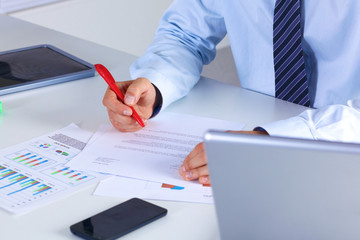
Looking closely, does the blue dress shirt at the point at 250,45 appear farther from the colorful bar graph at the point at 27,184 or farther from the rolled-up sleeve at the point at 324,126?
the colorful bar graph at the point at 27,184

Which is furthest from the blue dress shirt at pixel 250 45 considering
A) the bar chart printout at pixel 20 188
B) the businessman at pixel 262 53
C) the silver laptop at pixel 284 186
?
the silver laptop at pixel 284 186

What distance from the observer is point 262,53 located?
146 cm

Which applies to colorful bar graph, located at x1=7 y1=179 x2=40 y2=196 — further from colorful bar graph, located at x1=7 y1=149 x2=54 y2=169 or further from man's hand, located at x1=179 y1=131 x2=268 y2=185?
man's hand, located at x1=179 y1=131 x2=268 y2=185

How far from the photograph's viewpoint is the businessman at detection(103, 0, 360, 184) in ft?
4.14

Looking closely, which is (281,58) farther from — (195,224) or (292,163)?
(292,163)

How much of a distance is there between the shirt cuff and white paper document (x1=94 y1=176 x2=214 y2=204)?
0.16m

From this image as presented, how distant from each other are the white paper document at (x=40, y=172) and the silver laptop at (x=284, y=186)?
392 millimetres

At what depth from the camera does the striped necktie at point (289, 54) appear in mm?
1293

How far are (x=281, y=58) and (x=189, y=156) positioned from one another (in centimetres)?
46

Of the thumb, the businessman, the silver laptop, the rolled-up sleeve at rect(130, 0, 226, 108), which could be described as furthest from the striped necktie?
the silver laptop

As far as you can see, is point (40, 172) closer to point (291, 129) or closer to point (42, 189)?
point (42, 189)

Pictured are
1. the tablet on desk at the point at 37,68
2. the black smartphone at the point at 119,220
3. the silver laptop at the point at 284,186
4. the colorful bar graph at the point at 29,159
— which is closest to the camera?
the silver laptop at the point at 284,186

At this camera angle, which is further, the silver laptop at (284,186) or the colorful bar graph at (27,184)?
the colorful bar graph at (27,184)

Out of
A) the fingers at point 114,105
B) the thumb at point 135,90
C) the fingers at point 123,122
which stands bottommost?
the fingers at point 123,122
